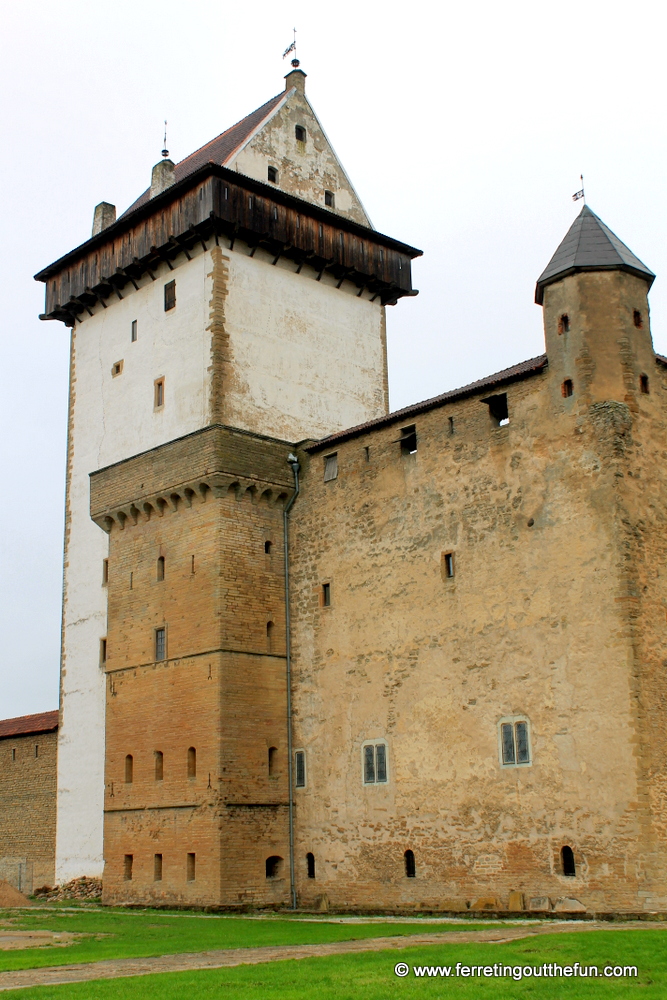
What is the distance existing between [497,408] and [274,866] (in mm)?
12573

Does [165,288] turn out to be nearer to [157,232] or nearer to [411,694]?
[157,232]

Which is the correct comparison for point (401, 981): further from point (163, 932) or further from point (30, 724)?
point (30, 724)

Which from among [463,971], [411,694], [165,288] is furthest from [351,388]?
[463,971]

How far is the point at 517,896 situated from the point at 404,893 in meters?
3.54

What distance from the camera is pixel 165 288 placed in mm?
32938

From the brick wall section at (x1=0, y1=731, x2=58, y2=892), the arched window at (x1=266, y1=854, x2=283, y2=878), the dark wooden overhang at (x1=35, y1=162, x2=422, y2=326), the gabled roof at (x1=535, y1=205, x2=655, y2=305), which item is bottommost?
the arched window at (x1=266, y1=854, x2=283, y2=878)

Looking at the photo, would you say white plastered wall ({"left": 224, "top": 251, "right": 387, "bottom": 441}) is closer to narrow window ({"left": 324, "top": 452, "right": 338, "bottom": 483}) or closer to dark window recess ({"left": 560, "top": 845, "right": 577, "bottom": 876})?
narrow window ({"left": 324, "top": 452, "right": 338, "bottom": 483})

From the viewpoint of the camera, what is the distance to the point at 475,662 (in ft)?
82.6

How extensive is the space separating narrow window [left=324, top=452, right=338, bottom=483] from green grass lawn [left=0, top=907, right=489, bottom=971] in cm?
1126

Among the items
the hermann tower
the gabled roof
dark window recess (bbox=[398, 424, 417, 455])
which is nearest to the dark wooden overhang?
the hermann tower

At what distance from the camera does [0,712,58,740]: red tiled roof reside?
35978 millimetres

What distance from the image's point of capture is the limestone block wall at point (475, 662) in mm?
22312

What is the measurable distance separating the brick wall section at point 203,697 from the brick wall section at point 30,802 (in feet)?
16.4

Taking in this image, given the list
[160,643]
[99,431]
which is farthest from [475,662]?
[99,431]
